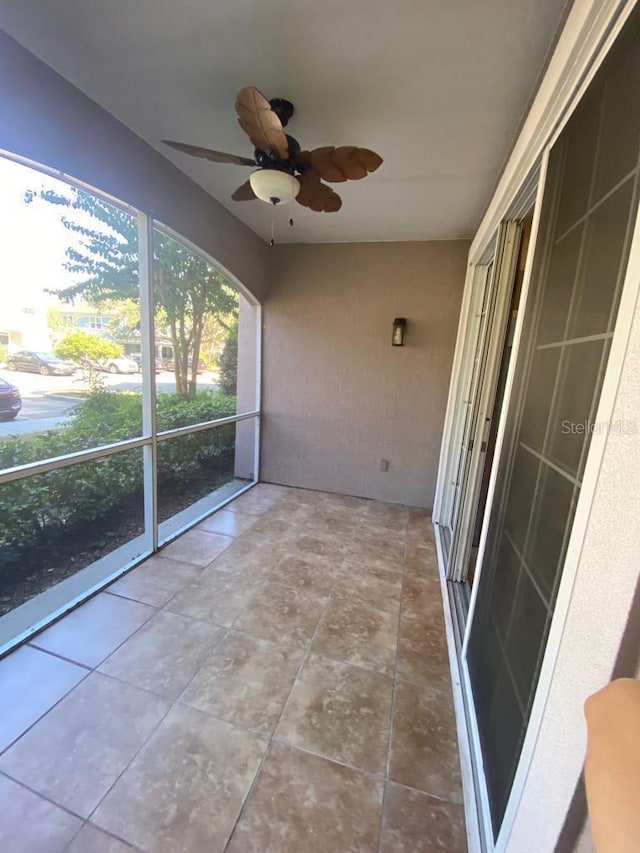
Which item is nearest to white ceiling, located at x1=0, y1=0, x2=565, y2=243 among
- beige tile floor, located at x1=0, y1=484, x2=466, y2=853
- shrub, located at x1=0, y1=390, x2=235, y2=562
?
shrub, located at x1=0, y1=390, x2=235, y2=562

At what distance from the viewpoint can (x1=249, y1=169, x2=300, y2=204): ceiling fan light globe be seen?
154 centimetres

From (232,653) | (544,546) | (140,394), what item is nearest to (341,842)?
(232,653)

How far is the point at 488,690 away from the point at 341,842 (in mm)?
664

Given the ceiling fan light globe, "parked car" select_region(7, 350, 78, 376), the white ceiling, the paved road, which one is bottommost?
the paved road

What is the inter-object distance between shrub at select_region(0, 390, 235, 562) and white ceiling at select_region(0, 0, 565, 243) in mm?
1686

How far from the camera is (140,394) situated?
2420 millimetres

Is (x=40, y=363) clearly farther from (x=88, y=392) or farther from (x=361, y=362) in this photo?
(x=361, y=362)

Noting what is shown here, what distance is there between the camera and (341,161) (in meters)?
1.46

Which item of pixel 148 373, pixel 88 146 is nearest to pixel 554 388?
pixel 148 373

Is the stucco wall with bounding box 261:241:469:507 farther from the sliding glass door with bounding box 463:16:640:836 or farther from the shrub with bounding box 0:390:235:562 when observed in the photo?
the sliding glass door with bounding box 463:16:640:836

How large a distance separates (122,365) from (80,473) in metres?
0.80

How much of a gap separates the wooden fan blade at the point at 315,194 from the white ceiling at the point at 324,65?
346 millimetres

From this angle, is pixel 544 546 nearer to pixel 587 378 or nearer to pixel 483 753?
pixel 587 378

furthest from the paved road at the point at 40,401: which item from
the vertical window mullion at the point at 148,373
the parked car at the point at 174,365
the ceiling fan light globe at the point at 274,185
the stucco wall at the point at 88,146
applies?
the ceiling fan light globe at the point at 274,185
